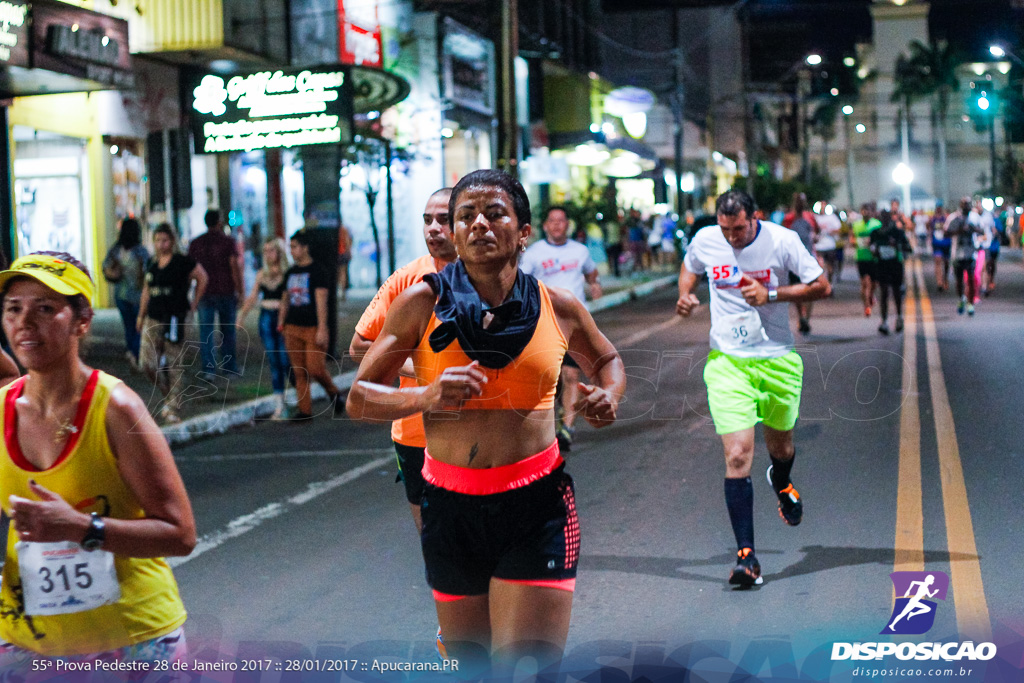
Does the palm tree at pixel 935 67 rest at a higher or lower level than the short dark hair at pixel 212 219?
higher

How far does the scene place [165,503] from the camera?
114 inches

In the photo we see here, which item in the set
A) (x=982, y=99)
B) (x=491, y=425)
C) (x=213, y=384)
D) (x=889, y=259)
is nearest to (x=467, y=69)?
(x=982, y=99)

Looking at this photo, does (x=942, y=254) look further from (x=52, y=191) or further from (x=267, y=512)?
(x=267, y=512)

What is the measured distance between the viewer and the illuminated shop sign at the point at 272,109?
51.4ft

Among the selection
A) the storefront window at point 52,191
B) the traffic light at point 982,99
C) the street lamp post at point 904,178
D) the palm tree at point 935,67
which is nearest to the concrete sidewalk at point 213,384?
the storefront window at point 52,191

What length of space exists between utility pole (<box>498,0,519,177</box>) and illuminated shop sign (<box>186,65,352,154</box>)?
3.33 m

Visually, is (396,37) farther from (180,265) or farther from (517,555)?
(517,555)

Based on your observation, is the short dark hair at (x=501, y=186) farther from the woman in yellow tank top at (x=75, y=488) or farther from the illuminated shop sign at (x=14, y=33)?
the illuminated shop sign at (x=14, y=33)

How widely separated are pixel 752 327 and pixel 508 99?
12.9m

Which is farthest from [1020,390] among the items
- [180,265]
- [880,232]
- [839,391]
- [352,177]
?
[352,177]

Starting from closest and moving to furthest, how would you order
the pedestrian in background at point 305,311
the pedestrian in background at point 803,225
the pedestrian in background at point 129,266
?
1. the pedestrian in background at point 305,311
2. the pedestrian in background at point 129,266
3. the pedestrian in background at point 803,225

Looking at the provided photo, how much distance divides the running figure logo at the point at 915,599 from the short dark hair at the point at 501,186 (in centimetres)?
263

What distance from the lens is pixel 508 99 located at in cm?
1888

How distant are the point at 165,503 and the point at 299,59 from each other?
2145cm
